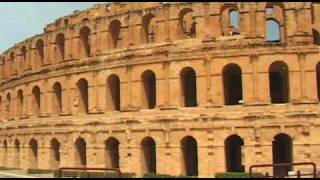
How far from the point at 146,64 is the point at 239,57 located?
6.42m

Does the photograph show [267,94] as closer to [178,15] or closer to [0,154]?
[178,15]

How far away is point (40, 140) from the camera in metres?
41.9

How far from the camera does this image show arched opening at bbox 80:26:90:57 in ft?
131

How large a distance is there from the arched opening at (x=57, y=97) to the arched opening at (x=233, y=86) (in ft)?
45.0

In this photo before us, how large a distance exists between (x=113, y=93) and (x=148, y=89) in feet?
9.78

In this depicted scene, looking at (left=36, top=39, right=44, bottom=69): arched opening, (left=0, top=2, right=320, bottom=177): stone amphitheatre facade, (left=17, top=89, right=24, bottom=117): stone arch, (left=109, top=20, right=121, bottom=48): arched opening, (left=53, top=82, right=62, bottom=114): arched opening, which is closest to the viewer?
(left=0, top=2, right=320, bottom=177): stone amphitheatre facade

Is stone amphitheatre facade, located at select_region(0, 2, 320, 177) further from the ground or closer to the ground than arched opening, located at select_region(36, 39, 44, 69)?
closer to the ground

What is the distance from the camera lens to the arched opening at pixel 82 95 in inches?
1542

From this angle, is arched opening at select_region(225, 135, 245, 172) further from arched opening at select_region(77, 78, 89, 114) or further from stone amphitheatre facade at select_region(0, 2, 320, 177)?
arched opening at select_region(77, 78, 89, 114)

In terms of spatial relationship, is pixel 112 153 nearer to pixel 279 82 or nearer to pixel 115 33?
pixel 115 33

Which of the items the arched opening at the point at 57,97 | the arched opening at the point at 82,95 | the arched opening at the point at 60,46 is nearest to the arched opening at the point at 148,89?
the arched opening at the point at 82,95

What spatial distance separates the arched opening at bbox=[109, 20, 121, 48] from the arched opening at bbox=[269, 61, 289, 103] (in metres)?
11.5

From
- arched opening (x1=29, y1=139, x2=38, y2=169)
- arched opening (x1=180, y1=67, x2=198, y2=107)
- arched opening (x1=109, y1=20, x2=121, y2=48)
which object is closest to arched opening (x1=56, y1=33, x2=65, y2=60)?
arched opening (x1=109, y1=20, x2=121, y2=48)

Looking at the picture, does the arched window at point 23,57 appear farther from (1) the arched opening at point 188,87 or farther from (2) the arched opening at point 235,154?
(2) the arched opening at point 235,154
